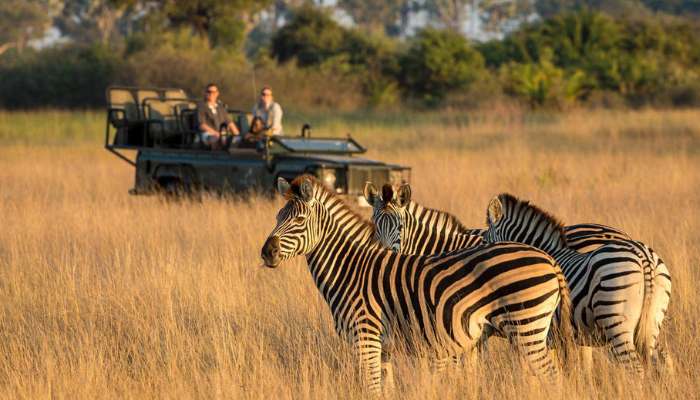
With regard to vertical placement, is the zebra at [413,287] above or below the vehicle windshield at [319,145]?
above

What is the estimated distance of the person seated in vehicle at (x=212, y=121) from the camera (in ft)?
50.5

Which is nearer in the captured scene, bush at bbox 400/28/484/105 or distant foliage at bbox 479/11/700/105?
distant foliage at bbox 479/11/700/105

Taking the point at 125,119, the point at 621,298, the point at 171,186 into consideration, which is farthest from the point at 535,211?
the point at 125,119

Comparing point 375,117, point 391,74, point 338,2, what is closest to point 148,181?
point 375,117

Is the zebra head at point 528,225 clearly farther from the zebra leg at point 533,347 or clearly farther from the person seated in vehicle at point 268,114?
the person seated in vehicle at point 268,114

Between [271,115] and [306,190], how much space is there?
10117mm

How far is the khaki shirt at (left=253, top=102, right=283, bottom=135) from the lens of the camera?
15477 millimetres

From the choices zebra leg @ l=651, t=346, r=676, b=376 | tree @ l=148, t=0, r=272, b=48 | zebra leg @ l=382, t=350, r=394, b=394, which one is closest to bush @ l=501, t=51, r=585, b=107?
tree @ l=148, t=0, r=272, b=48

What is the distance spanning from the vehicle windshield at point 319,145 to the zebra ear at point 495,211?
8308 mm

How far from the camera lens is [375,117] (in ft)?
115

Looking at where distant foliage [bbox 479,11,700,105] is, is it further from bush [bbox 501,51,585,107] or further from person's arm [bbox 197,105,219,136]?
person's arm [bbox 197,105,219,136]

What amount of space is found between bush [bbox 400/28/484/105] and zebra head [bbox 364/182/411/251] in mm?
36426

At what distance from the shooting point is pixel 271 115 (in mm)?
15594

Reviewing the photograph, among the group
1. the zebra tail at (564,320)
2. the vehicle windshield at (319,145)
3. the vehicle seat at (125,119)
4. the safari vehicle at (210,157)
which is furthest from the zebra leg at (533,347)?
the vehicle seat at (125,119)
